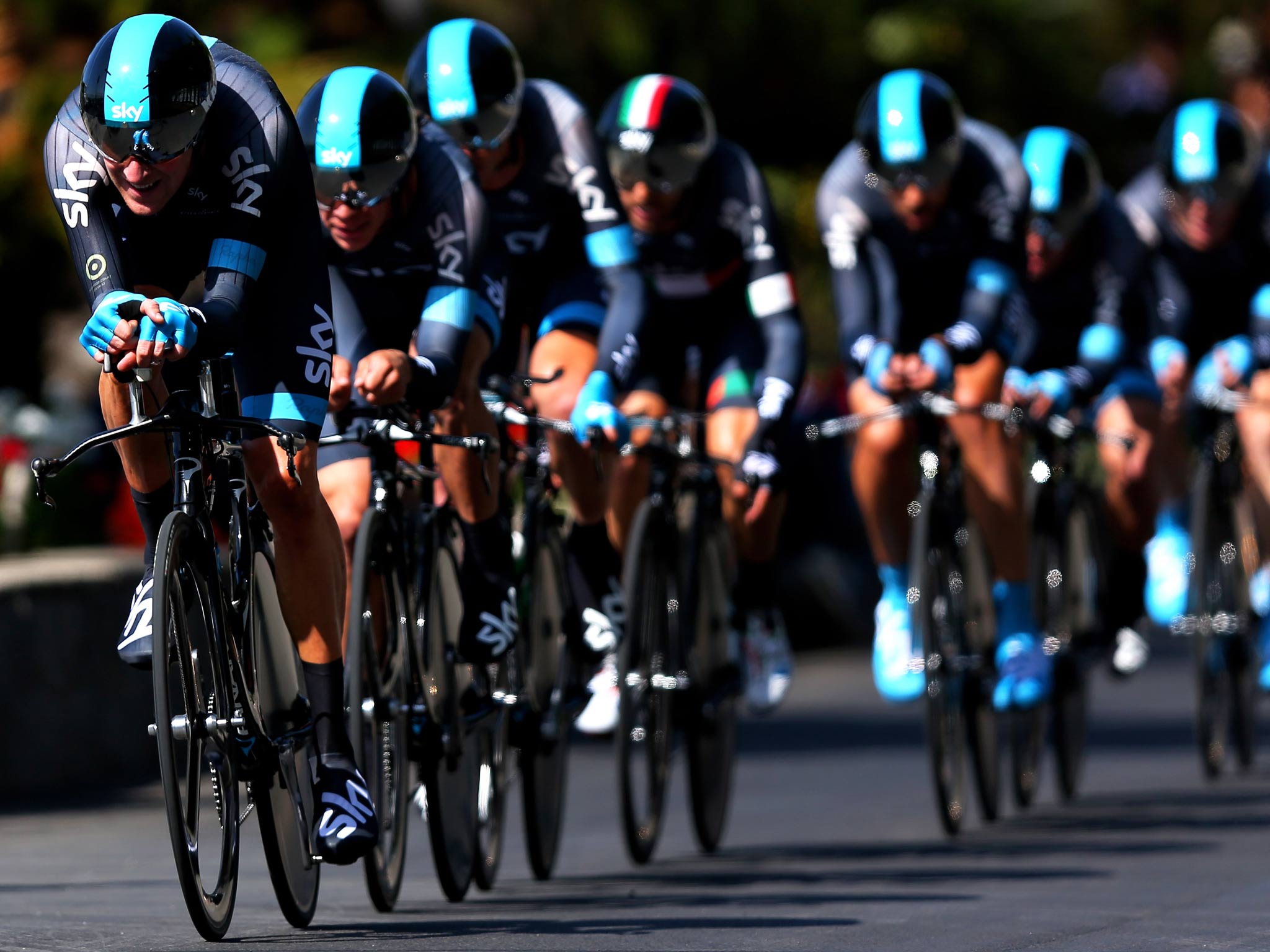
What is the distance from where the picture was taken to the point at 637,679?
8.55 metres

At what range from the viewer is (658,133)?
906 cm

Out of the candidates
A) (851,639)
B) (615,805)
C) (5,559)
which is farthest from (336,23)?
(615,805)

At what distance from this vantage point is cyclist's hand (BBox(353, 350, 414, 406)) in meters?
7.02

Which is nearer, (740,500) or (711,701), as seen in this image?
(711,701)

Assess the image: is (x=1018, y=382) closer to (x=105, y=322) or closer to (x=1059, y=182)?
(x=1059, y=182)

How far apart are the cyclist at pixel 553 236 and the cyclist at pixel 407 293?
574 millimetres

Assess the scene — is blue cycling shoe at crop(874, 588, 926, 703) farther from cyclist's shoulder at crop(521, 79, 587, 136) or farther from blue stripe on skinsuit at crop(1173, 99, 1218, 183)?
blue stripe on skinsuit at crop(1173, 99, 1218, 183)

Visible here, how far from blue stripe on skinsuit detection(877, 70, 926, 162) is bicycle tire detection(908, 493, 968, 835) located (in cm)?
127

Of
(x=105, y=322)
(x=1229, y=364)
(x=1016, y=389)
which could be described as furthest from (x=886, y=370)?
(x=105, y=322)

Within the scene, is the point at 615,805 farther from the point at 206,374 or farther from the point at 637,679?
the point at 206,374

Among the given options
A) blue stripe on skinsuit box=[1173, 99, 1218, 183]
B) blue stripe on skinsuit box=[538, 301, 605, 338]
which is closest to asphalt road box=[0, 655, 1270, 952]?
blue stripe on skinsuit box=[538, 301, 605, 338]

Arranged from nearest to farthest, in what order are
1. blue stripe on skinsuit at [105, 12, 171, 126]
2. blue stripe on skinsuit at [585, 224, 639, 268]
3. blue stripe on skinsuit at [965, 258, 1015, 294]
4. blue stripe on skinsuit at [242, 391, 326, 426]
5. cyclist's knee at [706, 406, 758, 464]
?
blue stripe on skinsuit at [105, 12, 171, 126] < blue stripe on skinsuit at [242, 391, 326, 426] < blue stripe on skinsuit at [585, 224, 639, 268] < cyclist's knee at [706, 406, 758, 464] < blue stripe on skinsuit at [965, 258, 1015, 294]

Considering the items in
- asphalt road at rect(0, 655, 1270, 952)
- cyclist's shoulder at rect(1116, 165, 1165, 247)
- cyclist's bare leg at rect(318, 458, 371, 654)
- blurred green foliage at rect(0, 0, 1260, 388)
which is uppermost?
blurred green foliage at rect(0, 0, 1260, 388)

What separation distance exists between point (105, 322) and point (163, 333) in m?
0.13
